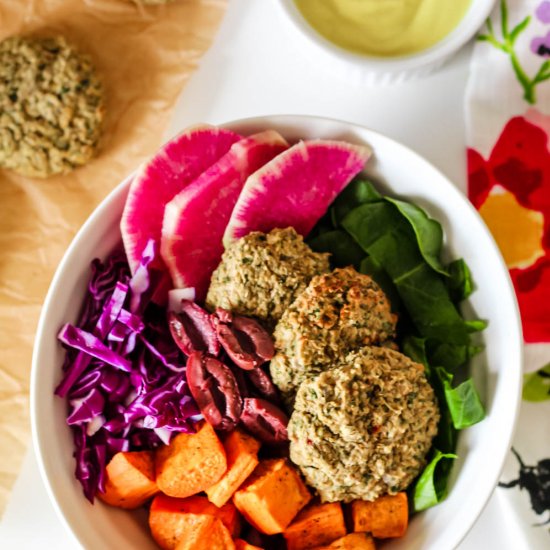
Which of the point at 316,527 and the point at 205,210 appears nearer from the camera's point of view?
the point at 316,527

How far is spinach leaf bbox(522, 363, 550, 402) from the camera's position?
6.52 ft

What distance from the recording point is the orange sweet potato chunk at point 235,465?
160cm

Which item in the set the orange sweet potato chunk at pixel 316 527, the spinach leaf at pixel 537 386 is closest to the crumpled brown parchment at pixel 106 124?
the orange sweet potato chunk at pixel 316 527

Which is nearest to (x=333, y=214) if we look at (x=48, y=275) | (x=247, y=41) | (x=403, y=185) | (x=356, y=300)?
(x=403, y=185)

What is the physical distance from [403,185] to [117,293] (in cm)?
65

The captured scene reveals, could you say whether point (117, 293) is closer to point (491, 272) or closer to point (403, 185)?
point (403, 185)

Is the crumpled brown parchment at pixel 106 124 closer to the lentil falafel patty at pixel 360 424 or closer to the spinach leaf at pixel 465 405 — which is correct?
the lentil falafel patty at pixel 360 424

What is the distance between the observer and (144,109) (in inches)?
84.0

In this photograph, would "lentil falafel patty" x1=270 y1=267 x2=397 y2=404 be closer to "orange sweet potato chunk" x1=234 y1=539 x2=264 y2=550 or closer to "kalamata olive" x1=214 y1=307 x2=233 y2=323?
"kalamata olive" x1=214 y1=307 x2=233 y2=323

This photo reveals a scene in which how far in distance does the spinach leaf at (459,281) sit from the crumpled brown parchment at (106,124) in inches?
32.4

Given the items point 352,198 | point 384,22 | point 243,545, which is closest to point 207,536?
point 243,545

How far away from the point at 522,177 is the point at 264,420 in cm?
93

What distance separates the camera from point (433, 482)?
166cm

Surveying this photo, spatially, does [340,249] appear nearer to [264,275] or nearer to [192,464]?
[264,275]
